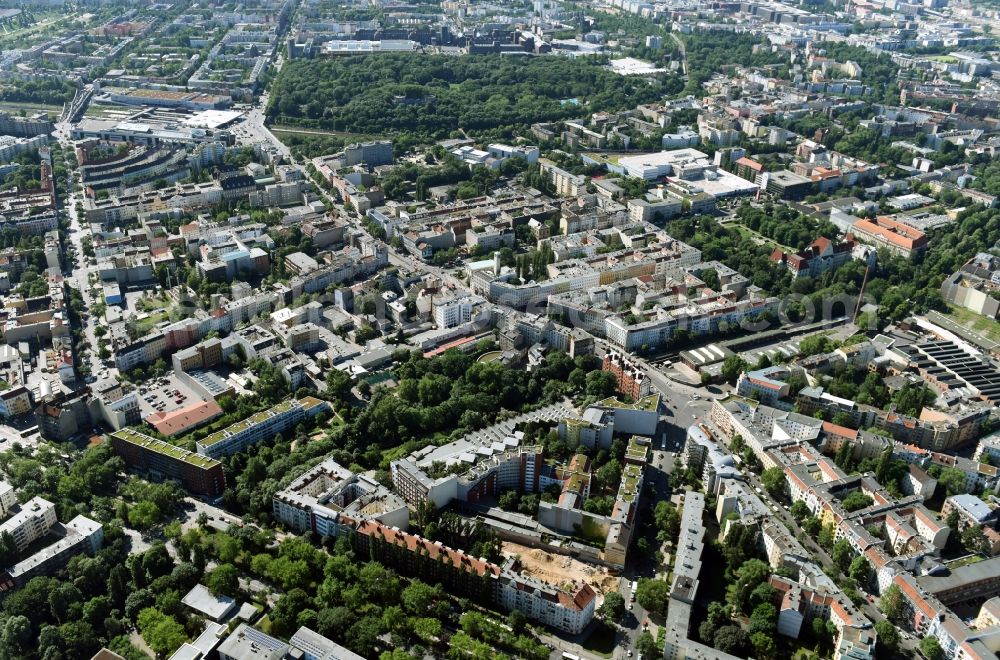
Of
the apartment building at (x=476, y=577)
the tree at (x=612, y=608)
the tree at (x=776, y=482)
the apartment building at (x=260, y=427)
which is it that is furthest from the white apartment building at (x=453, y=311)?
the tree at (x=612, y=608)

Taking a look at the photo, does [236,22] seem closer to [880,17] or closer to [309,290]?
[309,290]

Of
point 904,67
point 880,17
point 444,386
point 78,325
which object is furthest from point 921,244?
point 880,17

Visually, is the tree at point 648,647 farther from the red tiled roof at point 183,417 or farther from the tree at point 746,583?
the red tiled roof at point 183,417

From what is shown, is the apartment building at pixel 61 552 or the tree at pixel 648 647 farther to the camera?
the apartment building at pixel 61 552

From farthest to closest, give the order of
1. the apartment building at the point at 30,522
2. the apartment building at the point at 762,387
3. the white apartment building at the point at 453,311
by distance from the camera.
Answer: the white apartment building at the point at 453,311, the apartment building at the point at 762,387, the apartment building at the point at 30,522

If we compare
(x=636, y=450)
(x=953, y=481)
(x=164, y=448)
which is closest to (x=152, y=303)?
(x=164, y=448)

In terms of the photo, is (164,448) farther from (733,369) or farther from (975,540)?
(975,540)
